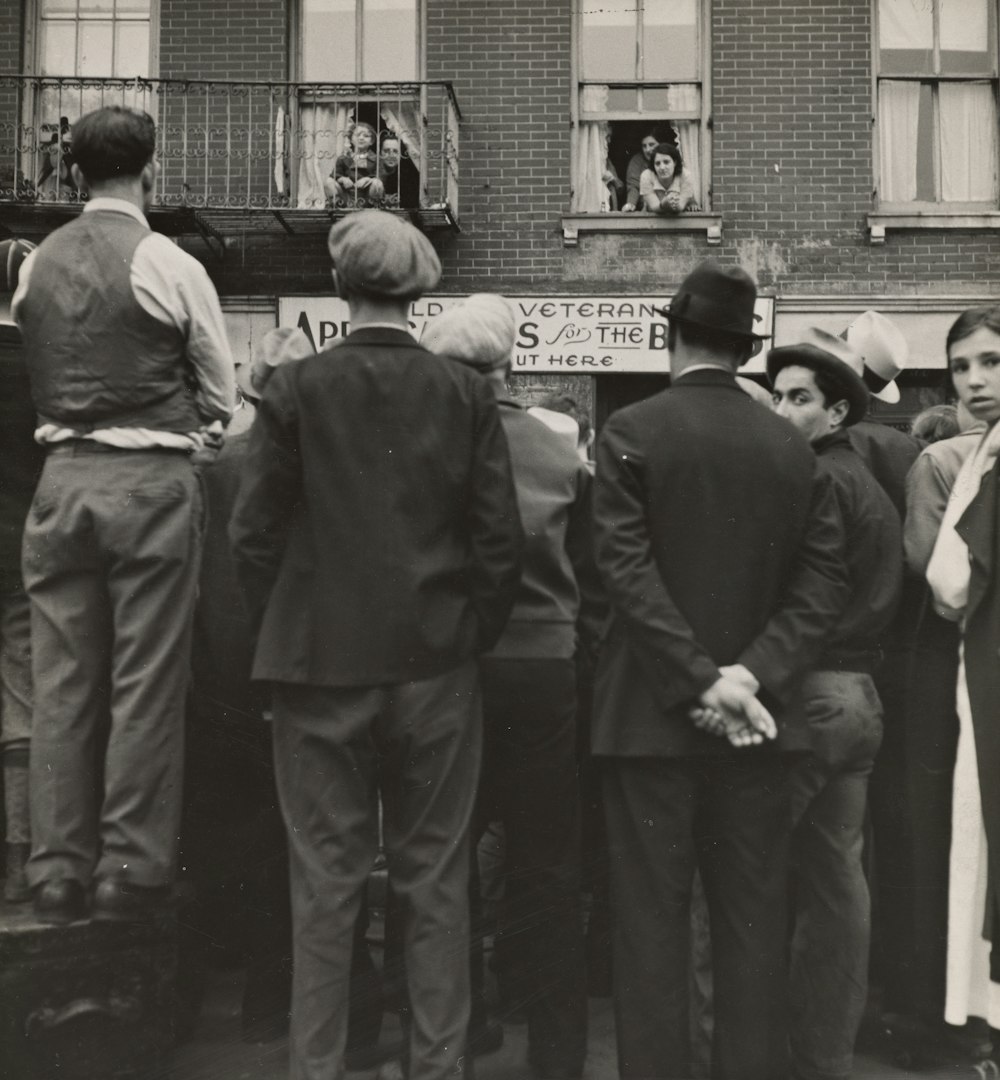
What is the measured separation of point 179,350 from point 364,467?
0.78 metres

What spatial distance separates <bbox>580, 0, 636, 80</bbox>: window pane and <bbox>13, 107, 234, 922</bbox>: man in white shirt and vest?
26.8 ft

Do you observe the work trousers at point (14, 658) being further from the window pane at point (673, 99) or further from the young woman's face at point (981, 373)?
the window pane at point (673, 99)

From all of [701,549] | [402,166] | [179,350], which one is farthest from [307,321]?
[701,549]

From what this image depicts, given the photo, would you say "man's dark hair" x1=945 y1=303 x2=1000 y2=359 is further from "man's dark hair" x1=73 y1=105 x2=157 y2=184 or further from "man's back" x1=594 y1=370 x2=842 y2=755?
"man's dark hair" x1=73 y1=105 x2=157 y2=184

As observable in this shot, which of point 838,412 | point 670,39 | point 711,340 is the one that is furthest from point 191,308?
point 670,39

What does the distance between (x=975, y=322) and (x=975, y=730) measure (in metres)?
1.20

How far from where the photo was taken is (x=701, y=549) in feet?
9.87

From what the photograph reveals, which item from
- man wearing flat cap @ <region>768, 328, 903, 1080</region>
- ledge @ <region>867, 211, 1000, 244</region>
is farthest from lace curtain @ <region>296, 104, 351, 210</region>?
man wearing flat cap @ <region>768, 328, 903, 1080</region>

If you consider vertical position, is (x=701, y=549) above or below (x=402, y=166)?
below

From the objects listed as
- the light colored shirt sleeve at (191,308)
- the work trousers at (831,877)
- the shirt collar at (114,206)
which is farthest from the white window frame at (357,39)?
the work trousers at (831,877)

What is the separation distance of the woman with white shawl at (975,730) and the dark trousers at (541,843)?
1.06 metres

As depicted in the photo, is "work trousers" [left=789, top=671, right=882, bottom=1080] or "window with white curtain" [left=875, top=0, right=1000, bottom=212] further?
"window with white curtain" [left=875, top=0, right=1000, bottom=212]

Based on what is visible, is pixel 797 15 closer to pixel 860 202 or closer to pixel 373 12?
pixel 860 202

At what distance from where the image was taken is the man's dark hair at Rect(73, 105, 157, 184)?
3307 mm
